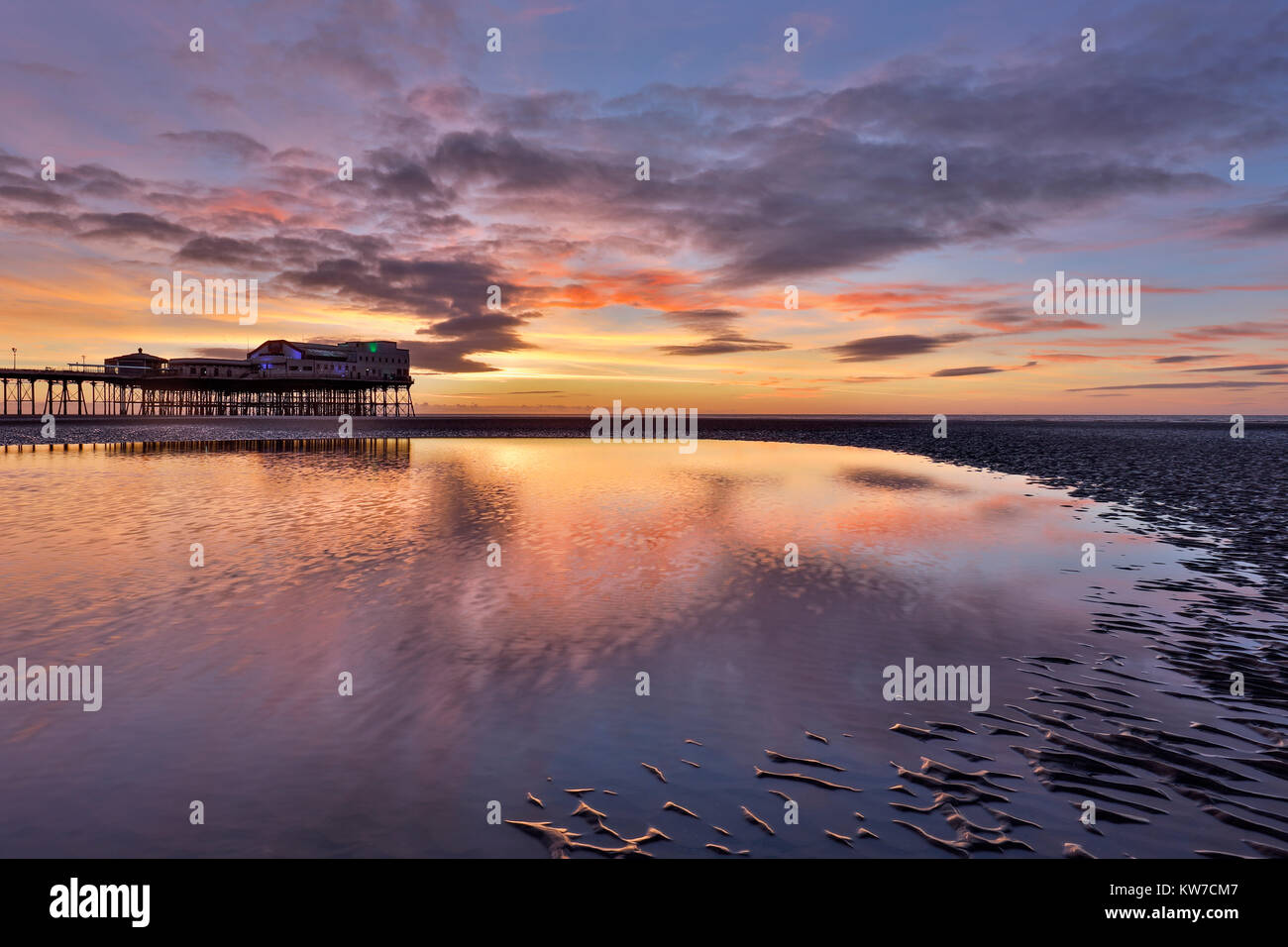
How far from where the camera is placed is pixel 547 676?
8.96 meters

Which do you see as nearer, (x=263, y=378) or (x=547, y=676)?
(x=547, y=676)

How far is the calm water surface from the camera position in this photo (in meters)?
5.67

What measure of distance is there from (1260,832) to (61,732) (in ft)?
38.7

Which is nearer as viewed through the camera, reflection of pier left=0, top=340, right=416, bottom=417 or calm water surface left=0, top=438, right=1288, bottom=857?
calm water surface left=0, top=438, right=1288, bottom=857

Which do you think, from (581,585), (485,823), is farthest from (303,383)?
(485,823)

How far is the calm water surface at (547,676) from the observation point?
5.67m

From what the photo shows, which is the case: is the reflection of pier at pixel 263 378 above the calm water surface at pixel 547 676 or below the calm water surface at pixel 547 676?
above

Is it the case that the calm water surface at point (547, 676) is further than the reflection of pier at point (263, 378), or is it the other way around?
the reflection of pier at point (263, 378)

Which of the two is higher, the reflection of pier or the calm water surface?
the reflection of pier
